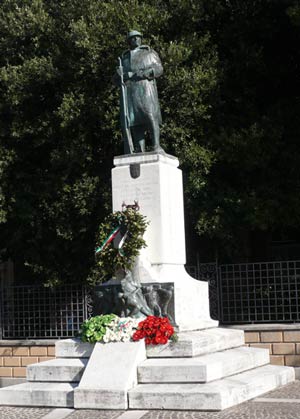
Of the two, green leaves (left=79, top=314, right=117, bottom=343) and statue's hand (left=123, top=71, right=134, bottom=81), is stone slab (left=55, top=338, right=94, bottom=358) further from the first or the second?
A: statue's hand (left=123, top=71, right=134, bottom=81)

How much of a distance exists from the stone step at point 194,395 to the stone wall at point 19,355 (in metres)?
5.50

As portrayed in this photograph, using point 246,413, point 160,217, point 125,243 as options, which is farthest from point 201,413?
point 160,217

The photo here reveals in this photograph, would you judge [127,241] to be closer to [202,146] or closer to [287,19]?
[202,146]

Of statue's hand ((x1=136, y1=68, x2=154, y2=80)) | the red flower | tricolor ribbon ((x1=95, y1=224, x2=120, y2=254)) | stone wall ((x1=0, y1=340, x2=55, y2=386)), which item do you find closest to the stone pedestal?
tricolor ribbon ((x1=95, y1=224, x2=120, y2=254))

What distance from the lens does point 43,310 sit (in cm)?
1575

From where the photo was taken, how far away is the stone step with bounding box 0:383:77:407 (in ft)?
33.7

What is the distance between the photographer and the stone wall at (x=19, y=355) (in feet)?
50.2

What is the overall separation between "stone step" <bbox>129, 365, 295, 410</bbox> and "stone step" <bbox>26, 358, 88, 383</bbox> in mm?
1078

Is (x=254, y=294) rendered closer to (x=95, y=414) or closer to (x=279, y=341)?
(x=279, y=341)

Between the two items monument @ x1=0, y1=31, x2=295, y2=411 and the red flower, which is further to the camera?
the red flower

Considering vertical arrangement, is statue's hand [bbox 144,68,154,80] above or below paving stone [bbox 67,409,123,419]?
above

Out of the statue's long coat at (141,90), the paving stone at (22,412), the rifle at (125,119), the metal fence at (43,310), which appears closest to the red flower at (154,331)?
the paving stone at (22,412)

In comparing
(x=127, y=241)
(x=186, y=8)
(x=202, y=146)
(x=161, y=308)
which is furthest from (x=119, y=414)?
(x=186, y=8)

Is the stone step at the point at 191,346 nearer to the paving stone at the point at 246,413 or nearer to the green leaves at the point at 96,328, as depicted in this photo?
the green leaves at the point at 96,328
